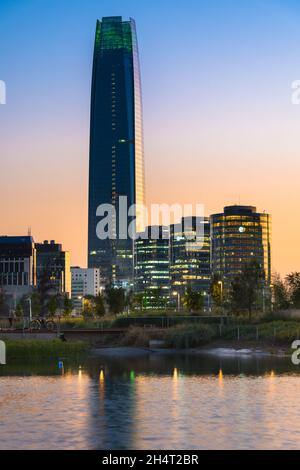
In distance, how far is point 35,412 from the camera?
188 ft

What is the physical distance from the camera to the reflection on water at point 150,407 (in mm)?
46031

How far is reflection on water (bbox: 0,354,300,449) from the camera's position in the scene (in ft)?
151

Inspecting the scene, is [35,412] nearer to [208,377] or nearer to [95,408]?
[95,408]

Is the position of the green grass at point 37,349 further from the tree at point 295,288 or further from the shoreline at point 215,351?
the tree at point 295,288

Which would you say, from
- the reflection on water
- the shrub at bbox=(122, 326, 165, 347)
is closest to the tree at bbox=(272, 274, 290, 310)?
the shrub at bbox=(122, 326, 165, 347)

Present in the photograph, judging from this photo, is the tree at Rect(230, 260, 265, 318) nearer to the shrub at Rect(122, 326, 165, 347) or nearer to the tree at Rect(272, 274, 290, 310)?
the tree at Rect(272, 274, 290, 310)

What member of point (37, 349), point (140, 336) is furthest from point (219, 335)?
point (37, 349)

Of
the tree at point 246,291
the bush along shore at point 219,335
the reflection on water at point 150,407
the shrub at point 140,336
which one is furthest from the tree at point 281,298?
the reflection on water at point 150,407

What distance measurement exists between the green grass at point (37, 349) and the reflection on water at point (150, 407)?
444 inches

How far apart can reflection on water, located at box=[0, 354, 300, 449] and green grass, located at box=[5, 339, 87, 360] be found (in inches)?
444
